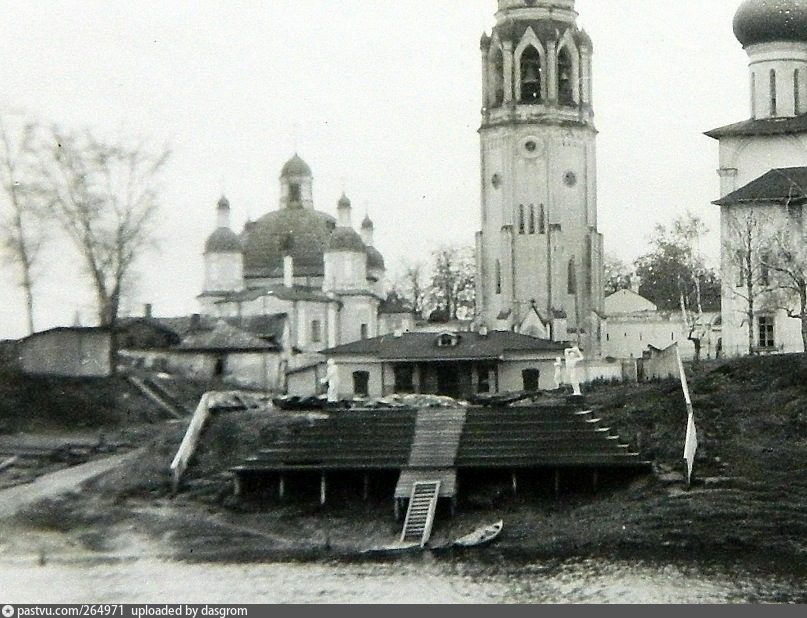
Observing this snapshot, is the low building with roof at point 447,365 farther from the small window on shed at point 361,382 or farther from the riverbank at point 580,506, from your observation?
the riverbank at point 580,506

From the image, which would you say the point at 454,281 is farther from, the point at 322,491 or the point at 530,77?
the point at 322,491

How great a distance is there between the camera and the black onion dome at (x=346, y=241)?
301ft

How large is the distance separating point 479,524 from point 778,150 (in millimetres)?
29998

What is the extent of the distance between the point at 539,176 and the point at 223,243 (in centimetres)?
1495

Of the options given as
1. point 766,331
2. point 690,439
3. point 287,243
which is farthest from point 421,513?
point 287,243

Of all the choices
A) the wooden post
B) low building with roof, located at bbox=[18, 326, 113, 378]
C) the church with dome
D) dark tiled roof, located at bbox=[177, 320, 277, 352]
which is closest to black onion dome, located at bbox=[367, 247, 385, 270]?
the church with dome

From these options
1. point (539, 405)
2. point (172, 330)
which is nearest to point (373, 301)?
point (172, 330)

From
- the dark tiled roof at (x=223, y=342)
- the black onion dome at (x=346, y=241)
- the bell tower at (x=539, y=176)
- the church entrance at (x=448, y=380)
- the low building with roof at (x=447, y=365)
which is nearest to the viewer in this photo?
the low building with roof at (x=447, y=365)

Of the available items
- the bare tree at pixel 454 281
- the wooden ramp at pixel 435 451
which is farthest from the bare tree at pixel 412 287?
the wooden ramp at pixel 435 451

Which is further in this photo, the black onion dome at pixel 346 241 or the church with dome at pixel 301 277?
the black onion dome at pixel 346 241

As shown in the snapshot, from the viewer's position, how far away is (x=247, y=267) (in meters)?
94.9

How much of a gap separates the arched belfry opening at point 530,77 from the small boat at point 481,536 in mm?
45576

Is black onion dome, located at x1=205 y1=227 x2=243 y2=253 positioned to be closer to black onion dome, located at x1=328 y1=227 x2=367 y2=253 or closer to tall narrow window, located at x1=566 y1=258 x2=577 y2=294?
black onion dome, located at x1=328 y1=227 x2=367 y2=253

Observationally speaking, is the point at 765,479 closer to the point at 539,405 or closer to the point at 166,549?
the point at 539,405
